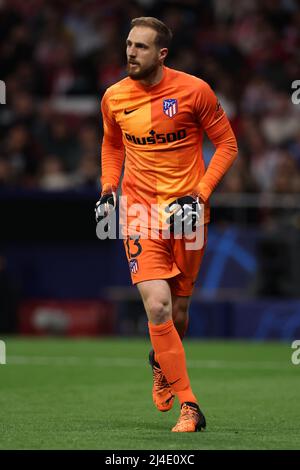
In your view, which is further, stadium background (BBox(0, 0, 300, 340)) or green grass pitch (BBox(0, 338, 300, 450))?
stadium background (BBox(0, 0, 300, 340))

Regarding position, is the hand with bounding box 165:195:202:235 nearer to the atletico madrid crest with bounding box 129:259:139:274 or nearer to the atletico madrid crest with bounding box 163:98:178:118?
the atletico madrid crest with bounding box 129:259:139:274

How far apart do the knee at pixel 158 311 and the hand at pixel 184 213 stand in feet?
1.61

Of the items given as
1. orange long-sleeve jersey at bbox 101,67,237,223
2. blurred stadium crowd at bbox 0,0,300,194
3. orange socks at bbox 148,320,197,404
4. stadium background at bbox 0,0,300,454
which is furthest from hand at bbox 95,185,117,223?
blurred stadium crowd at bbox 0,0,300,194

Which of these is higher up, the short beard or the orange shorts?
the short beard

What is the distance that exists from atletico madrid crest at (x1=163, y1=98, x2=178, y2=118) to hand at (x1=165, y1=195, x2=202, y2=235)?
0.53 m

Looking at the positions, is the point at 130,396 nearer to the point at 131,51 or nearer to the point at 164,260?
the point at 164,260

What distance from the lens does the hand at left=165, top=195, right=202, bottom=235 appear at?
7.14 meters

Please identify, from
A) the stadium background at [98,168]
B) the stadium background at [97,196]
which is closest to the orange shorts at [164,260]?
the stadium background at [97,196]

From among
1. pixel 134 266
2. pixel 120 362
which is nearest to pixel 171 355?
pixel 134 266

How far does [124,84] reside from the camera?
25.0 feet

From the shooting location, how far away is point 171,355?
716cm

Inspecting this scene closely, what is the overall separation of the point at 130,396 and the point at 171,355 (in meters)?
2.20
